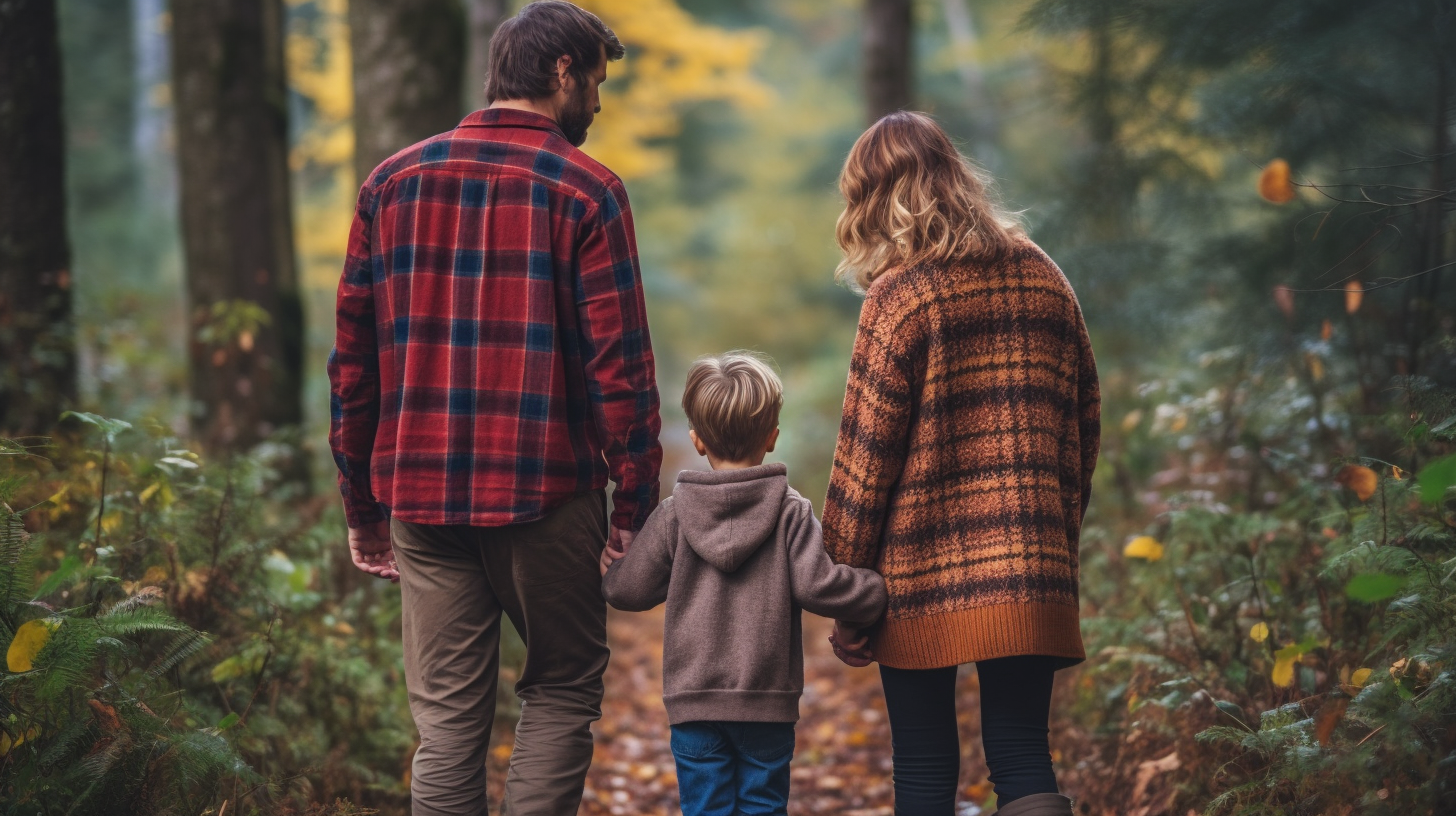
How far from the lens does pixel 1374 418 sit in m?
3.89

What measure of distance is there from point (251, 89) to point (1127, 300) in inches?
227

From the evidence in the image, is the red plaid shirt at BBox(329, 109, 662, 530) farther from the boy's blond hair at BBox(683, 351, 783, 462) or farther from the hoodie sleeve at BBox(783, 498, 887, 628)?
the hoodie sleeve at BBox(783, 498, 887, 628)

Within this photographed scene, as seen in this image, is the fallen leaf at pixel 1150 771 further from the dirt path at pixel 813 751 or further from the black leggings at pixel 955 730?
the black leggings at pixel 955 730

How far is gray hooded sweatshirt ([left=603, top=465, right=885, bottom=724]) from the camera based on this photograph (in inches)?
110

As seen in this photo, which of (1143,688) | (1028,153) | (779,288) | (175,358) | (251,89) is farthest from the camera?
(779,288)

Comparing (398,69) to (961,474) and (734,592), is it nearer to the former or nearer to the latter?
(734,592)

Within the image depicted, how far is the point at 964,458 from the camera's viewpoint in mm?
2811

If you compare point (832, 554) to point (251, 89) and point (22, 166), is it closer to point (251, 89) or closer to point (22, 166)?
point (22, 166)

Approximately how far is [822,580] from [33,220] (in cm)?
458

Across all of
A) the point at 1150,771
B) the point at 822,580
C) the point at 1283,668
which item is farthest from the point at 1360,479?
the point at 822,580

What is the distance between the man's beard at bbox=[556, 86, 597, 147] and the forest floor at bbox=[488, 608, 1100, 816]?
8.63ft

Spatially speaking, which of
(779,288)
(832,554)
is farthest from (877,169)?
(779,288)

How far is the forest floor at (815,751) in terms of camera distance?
14.6 feet

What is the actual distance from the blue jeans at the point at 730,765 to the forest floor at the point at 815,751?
1587 millimetres
